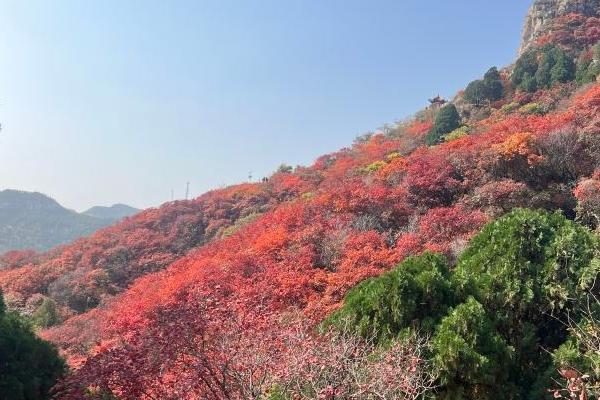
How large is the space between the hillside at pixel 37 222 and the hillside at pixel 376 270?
136ft

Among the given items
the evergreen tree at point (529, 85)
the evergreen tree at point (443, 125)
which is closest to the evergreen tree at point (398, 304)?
the evergreen tree at point (443, 125)

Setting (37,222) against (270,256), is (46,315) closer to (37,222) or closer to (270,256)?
(270,256)

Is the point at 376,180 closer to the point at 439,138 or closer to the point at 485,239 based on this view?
the point at 439,138

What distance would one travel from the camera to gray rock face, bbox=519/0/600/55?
38344 millimetres

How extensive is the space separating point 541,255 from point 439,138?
20.5 meters

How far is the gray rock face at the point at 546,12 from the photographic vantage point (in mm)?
38344

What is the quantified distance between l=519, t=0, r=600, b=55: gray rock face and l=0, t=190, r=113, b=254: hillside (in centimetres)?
5946

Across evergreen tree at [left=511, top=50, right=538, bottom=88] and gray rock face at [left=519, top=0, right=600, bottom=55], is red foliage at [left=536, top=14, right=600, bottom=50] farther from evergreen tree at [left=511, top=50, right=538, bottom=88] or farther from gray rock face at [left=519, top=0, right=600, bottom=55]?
evergreen tree at [left=511, top=50, right=538, bottom=88]

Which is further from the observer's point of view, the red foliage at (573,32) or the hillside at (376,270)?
the red foliage at (573,32)

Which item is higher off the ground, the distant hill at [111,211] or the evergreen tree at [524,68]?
the distant hill at [111,211]

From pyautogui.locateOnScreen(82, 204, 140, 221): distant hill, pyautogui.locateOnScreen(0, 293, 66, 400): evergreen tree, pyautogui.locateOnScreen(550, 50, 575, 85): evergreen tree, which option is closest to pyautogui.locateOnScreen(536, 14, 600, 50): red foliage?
pyautogui.locateOnScreen(550, 50, 575, 85): evergreen tree

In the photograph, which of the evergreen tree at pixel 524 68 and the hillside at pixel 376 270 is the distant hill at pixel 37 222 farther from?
the evergreen tree at pixel 524 68

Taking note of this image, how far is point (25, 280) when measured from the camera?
22.7 m

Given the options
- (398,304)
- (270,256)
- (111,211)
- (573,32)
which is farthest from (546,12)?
(111,211)
